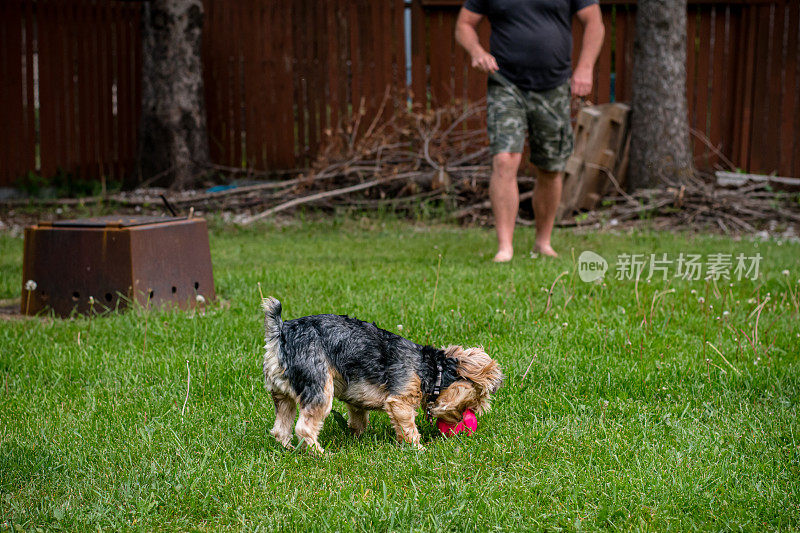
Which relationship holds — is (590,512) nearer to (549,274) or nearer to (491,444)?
(491,444)

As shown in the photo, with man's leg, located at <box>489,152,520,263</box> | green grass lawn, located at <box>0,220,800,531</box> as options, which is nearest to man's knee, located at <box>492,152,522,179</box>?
man's leg, located at <box>489,152,520,263</box>

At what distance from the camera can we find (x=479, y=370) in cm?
249

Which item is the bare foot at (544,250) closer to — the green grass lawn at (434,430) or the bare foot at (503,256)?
the bare foot at (503,256)

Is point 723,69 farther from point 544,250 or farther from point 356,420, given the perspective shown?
point 356,420

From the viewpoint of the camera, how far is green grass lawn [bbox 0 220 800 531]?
2.07 metres

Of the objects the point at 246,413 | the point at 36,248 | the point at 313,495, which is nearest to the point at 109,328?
the point at 36,248

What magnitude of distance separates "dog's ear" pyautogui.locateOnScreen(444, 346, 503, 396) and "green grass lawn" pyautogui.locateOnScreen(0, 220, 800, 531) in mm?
173

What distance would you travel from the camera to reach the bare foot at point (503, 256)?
552 centimetres

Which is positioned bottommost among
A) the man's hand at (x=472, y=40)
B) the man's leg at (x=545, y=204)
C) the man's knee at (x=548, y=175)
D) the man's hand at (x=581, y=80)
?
the man's leg at (x=545, y=204)

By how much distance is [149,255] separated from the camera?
13.8 ft

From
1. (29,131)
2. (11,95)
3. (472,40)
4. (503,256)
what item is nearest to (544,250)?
(503,256)

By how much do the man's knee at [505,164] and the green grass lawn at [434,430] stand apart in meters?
1.16

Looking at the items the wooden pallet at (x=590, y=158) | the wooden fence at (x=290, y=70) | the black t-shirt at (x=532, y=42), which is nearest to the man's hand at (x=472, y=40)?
the black t-shirt at (x=532, y=42)

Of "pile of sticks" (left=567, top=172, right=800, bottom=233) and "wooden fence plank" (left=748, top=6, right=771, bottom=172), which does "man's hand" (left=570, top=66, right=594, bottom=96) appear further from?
"wooden fence plank" (left=748, top=6, right=771, bottom=172)
